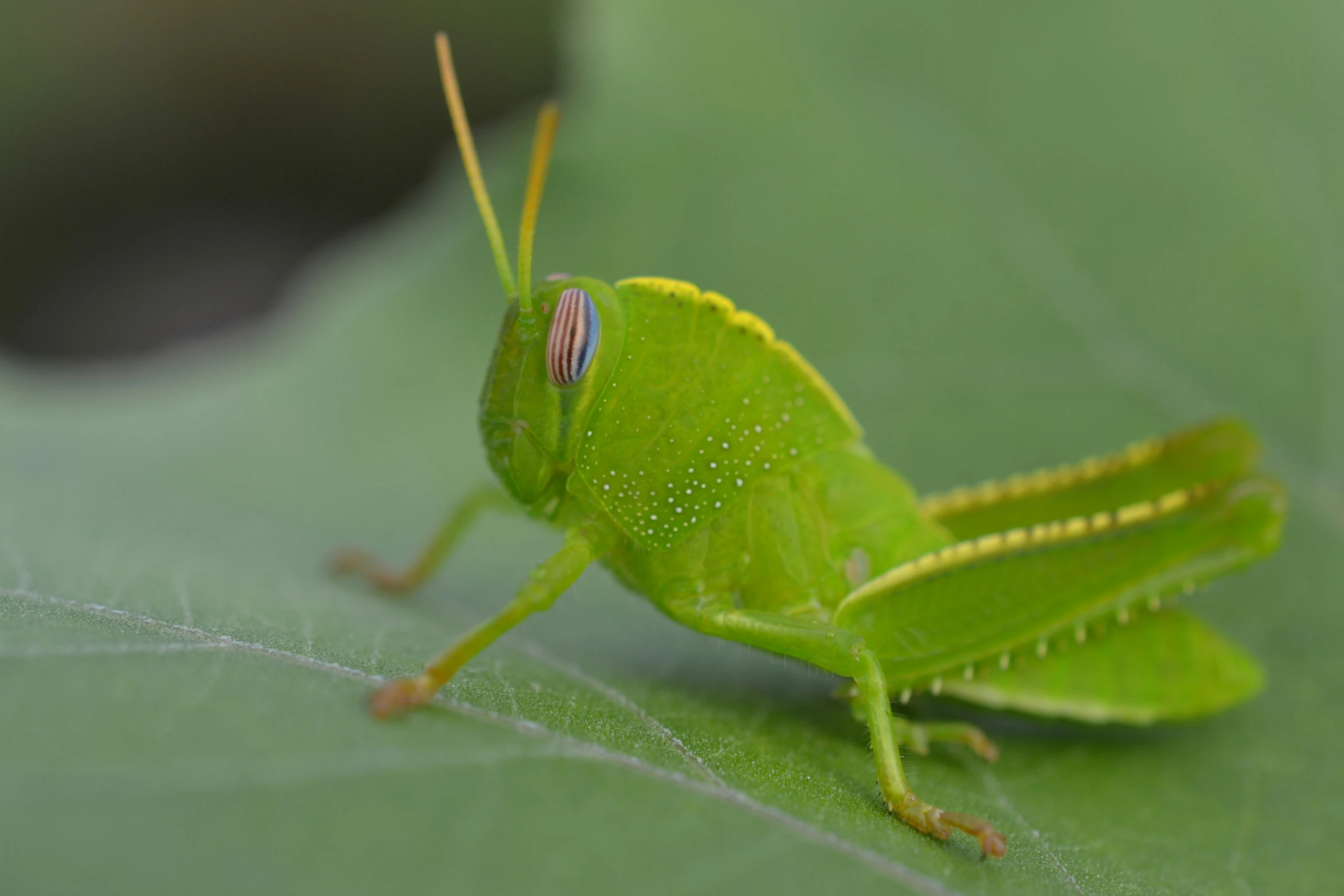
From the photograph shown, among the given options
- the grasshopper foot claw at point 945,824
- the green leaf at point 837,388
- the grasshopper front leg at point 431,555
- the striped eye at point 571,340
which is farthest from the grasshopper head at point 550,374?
the grasshopper foot claw at point 945,824

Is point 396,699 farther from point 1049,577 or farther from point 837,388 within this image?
point 837,388

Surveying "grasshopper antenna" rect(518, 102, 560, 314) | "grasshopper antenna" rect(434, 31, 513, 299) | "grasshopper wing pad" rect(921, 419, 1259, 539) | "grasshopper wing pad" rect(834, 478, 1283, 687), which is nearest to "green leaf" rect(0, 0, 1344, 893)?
"grasshopper wing pad" rect(834, 478, 1283, 687)

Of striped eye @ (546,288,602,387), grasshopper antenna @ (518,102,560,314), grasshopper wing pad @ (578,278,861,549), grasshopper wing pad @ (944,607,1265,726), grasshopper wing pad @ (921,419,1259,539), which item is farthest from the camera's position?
grasshopper wing pad @ (921,419,1259,539)

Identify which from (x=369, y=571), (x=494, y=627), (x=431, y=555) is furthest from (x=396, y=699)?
(x=369, y=571)

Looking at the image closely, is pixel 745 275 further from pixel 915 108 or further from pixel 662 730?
pixel 662 730

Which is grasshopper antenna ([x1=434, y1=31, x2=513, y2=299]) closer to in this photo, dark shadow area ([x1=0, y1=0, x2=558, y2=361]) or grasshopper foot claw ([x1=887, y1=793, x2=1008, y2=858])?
grasshopper foot claw ([x1=887, y1=793, x2=1008, y2=858])
